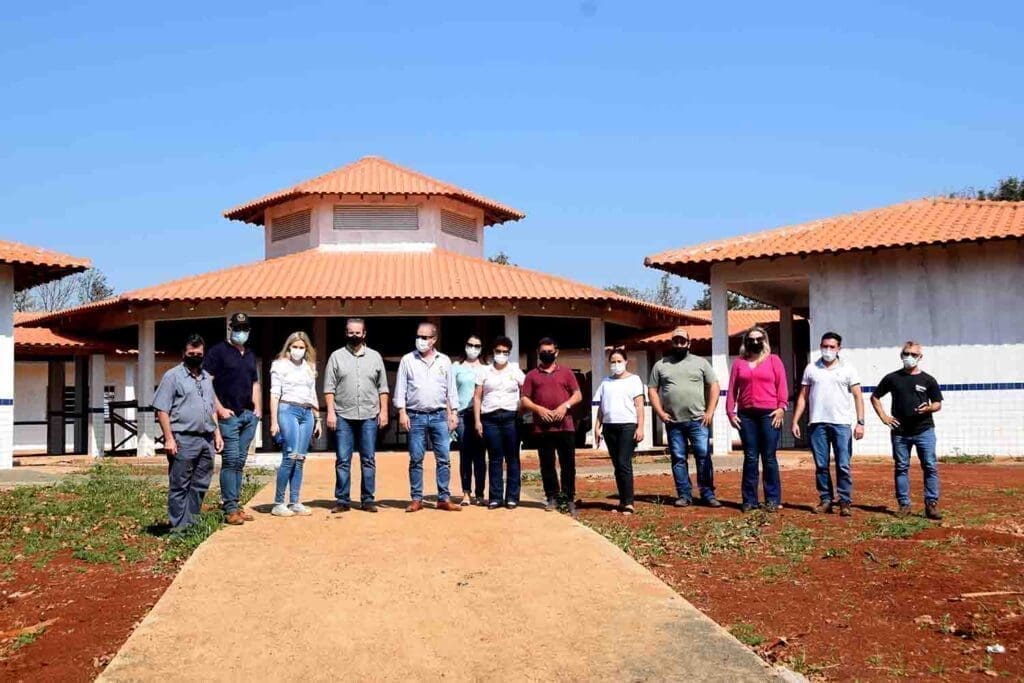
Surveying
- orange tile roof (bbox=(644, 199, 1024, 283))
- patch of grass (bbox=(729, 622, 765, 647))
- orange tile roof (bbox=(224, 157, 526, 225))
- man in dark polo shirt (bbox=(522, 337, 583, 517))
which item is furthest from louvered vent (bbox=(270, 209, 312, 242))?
patch of grass (bbox=(729, 622, 765, 647))

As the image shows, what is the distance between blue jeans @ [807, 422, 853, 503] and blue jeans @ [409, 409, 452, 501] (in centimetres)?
354

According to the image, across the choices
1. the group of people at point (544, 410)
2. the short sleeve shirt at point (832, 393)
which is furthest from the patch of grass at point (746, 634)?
the short sleeve shirt at point (832, 393)

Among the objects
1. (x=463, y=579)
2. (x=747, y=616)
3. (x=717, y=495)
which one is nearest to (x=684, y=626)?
(x=747, y=616)

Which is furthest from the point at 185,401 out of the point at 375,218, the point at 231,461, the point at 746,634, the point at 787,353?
the point at 787,353

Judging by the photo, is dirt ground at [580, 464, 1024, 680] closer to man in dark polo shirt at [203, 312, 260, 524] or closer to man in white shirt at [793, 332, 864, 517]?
man in white shirt at [793, 332, 864, 517]

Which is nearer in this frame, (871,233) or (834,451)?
(834,451)

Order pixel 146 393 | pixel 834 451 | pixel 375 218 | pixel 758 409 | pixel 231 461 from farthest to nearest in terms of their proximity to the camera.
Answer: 1. pixel 375 218
2. pixel 146 393
3. pixel 758 409
4. pixel 834 451
5. pixel 231 461

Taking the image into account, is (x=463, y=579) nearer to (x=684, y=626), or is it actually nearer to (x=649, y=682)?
(x=684, y=626)

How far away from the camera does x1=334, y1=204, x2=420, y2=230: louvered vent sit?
81.0ft

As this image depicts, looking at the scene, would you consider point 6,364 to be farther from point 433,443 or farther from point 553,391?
point 553,391

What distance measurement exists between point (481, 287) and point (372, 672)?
52.0 ft

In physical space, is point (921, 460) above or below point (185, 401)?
below

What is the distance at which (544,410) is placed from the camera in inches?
422

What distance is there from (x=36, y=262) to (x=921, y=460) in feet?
47.5
